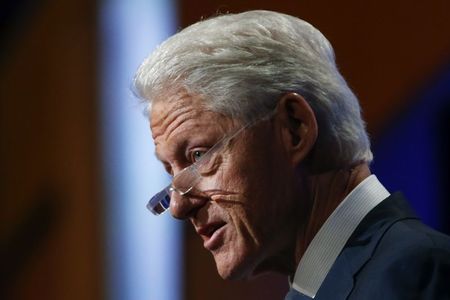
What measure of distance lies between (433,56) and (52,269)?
90 cm

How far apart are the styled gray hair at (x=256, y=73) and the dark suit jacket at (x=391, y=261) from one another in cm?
9

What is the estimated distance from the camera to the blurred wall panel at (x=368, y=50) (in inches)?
66.2

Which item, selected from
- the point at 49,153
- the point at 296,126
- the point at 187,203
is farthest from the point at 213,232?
the point at 49,153

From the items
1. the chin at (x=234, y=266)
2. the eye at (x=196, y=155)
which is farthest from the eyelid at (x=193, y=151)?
the chin at (x=234, y=266)

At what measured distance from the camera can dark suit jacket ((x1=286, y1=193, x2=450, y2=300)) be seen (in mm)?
921

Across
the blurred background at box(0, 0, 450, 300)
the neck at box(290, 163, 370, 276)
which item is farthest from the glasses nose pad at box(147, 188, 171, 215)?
the blurred background at box(0, 0, 450, 300)

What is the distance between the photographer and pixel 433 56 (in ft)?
5.47

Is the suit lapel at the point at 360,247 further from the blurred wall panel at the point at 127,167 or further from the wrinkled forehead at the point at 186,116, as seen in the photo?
the blurred wall panel at the point at 127,167

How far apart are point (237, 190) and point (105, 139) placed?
90 cm

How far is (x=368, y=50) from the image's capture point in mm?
1754

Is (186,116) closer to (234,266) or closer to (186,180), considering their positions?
(186,180)

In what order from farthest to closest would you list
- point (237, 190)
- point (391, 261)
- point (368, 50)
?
point (368, 50), point (237, 190), point (391, 261)

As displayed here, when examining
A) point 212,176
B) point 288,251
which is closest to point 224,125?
point 212,176

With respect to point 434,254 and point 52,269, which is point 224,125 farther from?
point 52,269
